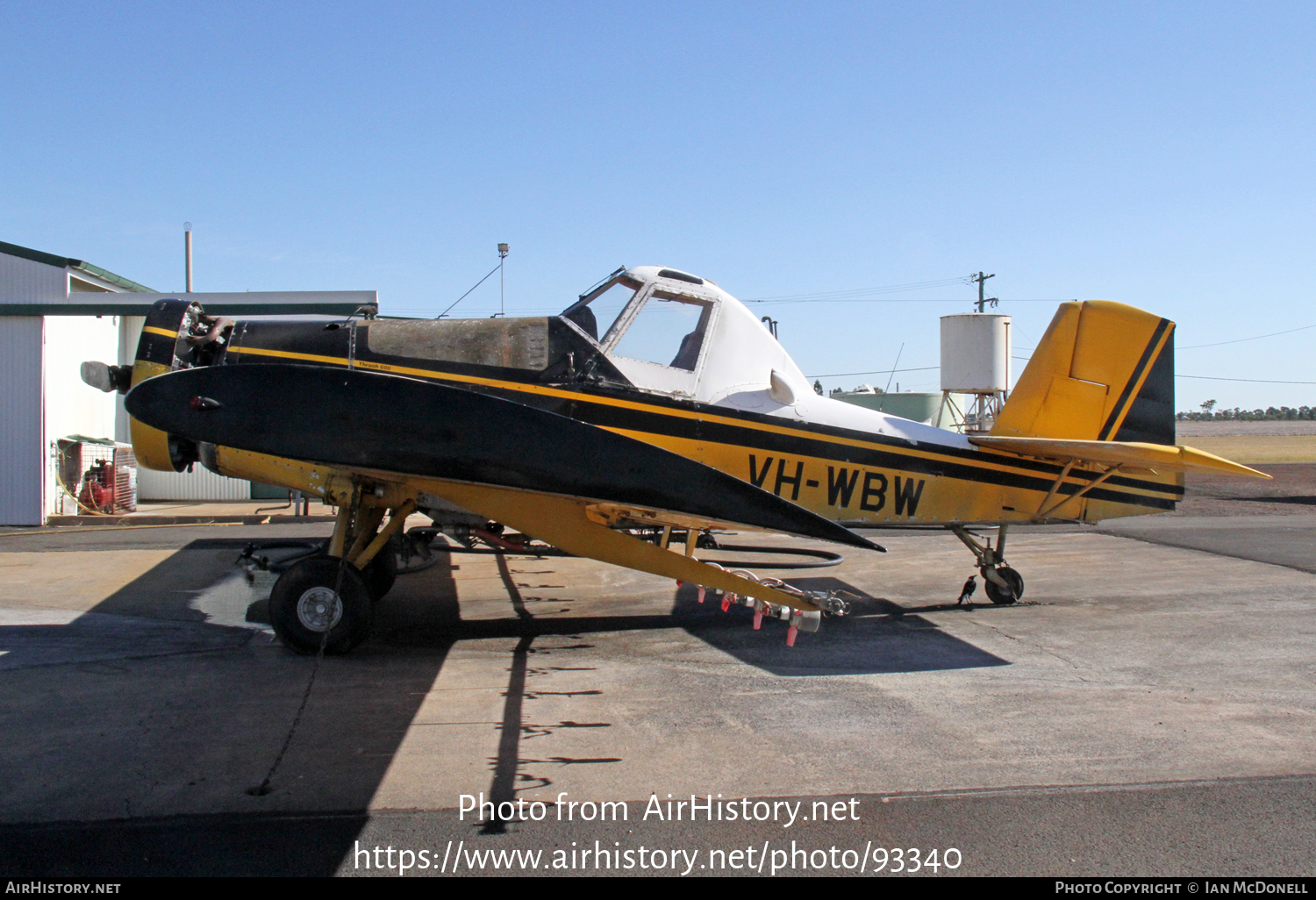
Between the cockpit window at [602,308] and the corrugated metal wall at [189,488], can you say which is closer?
the cockpit window at [602,308]

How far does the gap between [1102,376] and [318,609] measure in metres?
6.96

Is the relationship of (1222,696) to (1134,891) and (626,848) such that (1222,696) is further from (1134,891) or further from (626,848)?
(626,848)

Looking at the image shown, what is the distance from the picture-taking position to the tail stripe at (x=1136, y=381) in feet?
26.9

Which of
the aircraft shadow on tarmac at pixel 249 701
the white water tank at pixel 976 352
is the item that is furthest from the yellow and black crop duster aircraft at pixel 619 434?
the white water tank at pixel 976 352

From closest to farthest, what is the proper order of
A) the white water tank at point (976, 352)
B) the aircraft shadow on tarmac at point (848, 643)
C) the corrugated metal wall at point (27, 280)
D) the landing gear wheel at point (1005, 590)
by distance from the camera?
the aircraft shadow on tarmac at point (848, 643)
the landing gear wheel at point (1005, 590)
the corrugated metal wall at point (27, 280)
the white water tank at point (976, 352)

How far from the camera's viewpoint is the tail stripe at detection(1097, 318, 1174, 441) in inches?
323

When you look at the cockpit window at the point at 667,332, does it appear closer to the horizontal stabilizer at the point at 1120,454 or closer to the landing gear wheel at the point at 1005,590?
the horizontal stabilizer at the point at 1120,454

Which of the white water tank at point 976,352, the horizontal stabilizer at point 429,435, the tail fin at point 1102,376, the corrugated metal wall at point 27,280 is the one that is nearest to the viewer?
the horizontal stabilizer at point 429,435

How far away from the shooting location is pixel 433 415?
5004mm

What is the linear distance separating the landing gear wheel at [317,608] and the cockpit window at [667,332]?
256 centimetres

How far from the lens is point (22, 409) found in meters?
17.3

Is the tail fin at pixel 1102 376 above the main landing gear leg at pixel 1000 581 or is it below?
above

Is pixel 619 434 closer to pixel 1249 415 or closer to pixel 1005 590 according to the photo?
pixel 1005 590

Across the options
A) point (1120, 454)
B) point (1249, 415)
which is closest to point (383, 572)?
point (1120, 454)
